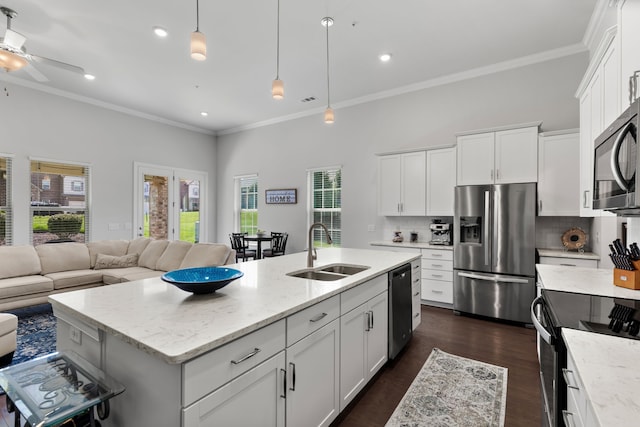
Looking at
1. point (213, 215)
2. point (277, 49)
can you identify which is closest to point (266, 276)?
point (277, 49)

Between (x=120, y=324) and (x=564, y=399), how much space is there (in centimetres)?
176

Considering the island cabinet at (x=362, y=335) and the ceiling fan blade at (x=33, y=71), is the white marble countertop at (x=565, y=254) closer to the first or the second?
the island cabinet at (x=362, y=335)

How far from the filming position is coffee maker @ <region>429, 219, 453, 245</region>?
4.34 m

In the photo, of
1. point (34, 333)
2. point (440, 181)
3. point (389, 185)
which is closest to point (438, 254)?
point (440, 181)

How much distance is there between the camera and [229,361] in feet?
3.73

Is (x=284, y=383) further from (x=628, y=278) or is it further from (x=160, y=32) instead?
(x=160, y=32)

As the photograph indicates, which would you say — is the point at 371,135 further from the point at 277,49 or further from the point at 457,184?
the point at 277,49

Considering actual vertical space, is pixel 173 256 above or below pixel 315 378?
above

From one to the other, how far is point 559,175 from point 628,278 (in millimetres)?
2129

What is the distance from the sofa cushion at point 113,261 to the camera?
4594 mm

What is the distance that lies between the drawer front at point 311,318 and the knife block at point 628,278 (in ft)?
5.72

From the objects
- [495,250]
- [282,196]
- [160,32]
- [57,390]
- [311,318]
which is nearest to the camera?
[57,390]

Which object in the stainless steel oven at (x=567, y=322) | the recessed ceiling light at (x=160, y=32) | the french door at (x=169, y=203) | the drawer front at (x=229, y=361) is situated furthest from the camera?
the french door at (x=169, y=203)

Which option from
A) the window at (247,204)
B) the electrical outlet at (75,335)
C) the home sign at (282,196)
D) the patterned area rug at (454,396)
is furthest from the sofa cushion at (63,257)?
the patterned area rug at (454,396)
